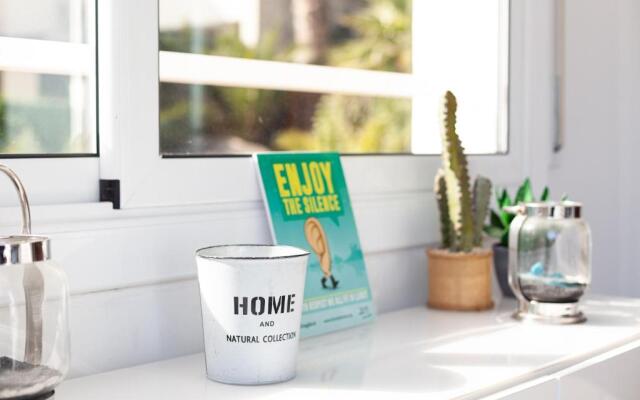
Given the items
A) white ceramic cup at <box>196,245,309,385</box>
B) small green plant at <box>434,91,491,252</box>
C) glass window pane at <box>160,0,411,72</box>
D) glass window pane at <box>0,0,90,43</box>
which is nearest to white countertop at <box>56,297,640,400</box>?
white ceramic cup at <box>196,245,309,385</box>

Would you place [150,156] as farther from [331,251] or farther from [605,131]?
[605,131]

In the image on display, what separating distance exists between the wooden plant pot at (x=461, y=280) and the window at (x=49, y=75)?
26.9 inches

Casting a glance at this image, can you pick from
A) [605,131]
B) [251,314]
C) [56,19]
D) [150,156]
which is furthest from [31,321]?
[605,131]

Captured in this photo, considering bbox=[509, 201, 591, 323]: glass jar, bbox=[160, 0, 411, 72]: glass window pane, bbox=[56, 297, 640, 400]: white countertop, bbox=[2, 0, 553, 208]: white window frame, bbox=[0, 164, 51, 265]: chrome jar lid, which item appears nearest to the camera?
bbox=[0, 164, 51, 265]: chrome jar lid

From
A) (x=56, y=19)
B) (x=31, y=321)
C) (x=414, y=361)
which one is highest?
(x=56, y=19)

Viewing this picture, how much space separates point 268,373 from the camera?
42.5 inches

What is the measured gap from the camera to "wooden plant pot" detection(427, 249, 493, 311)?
1605mm

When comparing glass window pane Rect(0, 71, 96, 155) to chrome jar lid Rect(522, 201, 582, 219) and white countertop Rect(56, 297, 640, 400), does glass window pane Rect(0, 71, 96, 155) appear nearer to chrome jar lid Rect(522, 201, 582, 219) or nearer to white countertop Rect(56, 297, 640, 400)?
white countertop Rect(56, 297, 640, 400)

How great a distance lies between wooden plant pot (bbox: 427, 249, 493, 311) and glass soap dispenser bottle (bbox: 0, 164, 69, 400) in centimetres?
82

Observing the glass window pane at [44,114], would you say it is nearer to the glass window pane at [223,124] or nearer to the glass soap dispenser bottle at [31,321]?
the glass window pane at [223,124]

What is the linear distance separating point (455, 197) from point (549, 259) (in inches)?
7.7

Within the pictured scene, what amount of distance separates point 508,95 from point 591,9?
0.54 m

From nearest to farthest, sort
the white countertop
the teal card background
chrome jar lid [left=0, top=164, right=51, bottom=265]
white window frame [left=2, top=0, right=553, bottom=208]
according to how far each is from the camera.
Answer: chrome jar lid [left=0, top=164, right=51, bottom=265], the white countertop, white window frame [left=2, top=0, right=553, bottom=208], the teal card background

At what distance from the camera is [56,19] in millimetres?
1236
